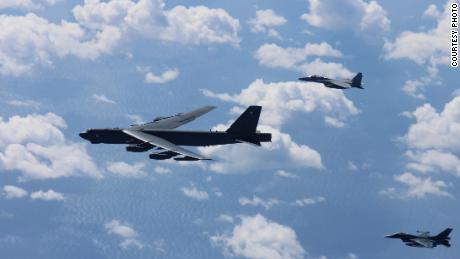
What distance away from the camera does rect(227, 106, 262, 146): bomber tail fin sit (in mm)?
99250

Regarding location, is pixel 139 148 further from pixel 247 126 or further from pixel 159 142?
pixel 247 126

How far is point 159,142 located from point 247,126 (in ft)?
62.8

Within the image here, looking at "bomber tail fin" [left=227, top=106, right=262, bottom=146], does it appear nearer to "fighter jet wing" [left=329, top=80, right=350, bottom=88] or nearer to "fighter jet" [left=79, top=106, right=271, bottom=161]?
"fighter jet" [left=79, top=106, right=271, bottom=161]

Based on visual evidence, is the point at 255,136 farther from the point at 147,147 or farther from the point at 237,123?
the point at 147,147

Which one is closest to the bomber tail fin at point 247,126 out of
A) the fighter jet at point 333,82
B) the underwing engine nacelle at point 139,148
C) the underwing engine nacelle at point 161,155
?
the underwing engine nacelle at point 139,148

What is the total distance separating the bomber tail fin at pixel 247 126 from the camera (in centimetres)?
9925

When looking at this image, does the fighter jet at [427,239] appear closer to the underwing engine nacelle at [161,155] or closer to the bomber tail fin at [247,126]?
the bomber tail fin at [247,126]

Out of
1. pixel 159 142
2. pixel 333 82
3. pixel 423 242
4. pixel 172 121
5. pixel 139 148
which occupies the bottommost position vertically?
pixel 423 242

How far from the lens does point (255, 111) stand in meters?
99.1

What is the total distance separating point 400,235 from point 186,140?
2491 inches

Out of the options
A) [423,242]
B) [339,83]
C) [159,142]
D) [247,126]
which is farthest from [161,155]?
[339,83]

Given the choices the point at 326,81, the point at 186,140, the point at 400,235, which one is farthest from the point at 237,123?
the point at 326,81

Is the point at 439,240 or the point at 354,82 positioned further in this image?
the point at 354,82

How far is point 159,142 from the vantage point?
9538cm
